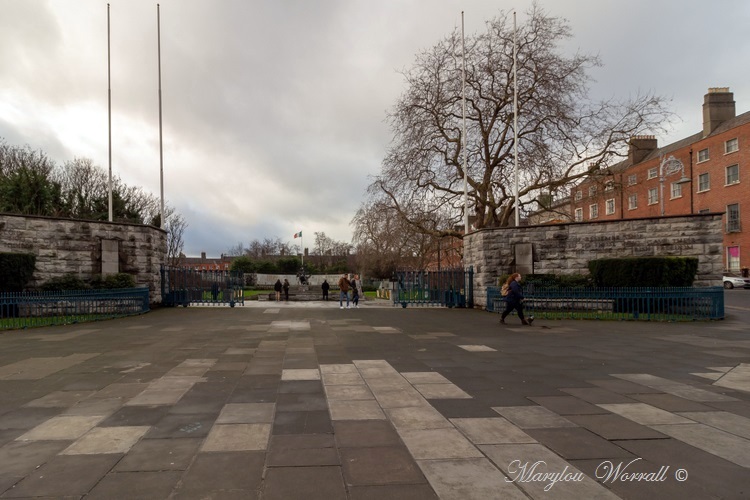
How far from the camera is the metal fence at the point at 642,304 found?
14.5m

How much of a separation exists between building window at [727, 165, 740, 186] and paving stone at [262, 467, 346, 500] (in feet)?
169

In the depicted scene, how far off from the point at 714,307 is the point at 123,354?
55.0 feet

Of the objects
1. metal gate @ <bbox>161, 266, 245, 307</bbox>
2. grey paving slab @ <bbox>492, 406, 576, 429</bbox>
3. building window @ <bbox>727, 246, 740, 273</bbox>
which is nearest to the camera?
grey paving slab @ <bbox>492, 406, 576, 429</bbox>

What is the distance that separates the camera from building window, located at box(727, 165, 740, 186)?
137 feet

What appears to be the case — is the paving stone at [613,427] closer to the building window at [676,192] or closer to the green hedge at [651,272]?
the green hedge at [651,272]

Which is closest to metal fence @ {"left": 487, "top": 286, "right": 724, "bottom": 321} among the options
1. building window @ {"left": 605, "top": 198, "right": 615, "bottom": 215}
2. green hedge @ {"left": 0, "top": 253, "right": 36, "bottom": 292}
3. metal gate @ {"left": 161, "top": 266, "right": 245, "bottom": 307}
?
metal gate @ {"left": 161, "top": 266, "right": 245, "bottom": 307}

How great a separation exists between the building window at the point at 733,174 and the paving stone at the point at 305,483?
51526mm

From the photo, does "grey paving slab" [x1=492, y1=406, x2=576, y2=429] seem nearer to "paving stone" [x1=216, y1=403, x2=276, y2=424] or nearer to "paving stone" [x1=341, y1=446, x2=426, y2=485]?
"paving stone" [x1=341, y1=446, x2=426, y2=485]

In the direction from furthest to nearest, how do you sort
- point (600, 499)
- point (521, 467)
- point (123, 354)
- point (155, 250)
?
point (155, 250) → point (123, 354) → point (521, 467) → point (600, 499)

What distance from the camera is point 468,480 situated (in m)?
3.41

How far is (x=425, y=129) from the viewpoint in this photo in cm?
2425

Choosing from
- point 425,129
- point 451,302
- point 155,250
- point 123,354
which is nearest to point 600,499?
point 123,354

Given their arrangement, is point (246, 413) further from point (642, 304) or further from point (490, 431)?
point (642, 304)

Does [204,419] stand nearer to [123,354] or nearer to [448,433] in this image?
[448,433]
